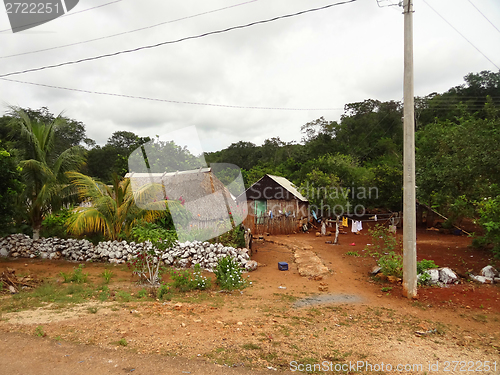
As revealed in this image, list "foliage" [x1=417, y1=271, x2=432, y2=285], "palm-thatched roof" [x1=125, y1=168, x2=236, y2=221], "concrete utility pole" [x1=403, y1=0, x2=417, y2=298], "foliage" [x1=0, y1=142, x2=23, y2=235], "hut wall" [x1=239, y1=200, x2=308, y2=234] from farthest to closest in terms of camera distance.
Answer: "hut wall" [x1=239, y1=200, x2=308, y2=234]
"palm-thatched roof" [x1=125, y1=168, x2=236, y2=221]
"foliage" [x1=0, y1=142, x2=23, y2=235]
"foliage" [x1=417, y1=271, x2=432, y2=285]
"concrete utility pole" [x1=403, y1=0, x2=417, y2=298]

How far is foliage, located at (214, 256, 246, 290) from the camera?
7.55 meters

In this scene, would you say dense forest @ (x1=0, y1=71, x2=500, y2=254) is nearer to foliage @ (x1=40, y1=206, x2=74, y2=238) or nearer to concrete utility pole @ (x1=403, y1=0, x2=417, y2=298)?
foliage @ (x1=40, y1=206, x2=74, y2=238)

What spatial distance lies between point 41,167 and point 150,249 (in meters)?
5.07

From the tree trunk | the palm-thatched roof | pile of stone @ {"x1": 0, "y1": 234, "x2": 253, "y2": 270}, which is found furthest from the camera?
the palm-thatched roof

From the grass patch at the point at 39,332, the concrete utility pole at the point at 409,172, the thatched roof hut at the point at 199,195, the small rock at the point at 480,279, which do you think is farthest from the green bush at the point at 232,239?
the small rock at the point at 480,279

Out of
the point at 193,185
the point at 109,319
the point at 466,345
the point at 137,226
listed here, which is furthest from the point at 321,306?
the point at 193,185

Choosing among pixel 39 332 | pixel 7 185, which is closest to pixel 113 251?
pixel 7 185

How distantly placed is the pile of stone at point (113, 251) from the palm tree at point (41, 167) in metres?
0.75

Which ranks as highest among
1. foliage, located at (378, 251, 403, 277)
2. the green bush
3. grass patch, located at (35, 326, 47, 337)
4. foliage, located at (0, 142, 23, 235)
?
foliage, located at (0, 142, 23, 235)

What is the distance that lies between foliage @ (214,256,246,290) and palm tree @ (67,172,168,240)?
3610 millimetres

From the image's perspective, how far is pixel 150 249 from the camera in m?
9.39

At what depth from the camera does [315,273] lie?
31.3 feet

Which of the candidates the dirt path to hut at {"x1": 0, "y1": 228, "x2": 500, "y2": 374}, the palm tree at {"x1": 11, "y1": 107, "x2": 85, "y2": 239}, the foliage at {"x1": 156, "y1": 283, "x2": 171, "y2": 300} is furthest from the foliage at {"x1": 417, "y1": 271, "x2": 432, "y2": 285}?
the palm tree at {"x1": 11, "y1": 107, "x2": 85, "y2": 239}

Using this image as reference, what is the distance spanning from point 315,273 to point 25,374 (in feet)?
25.2
